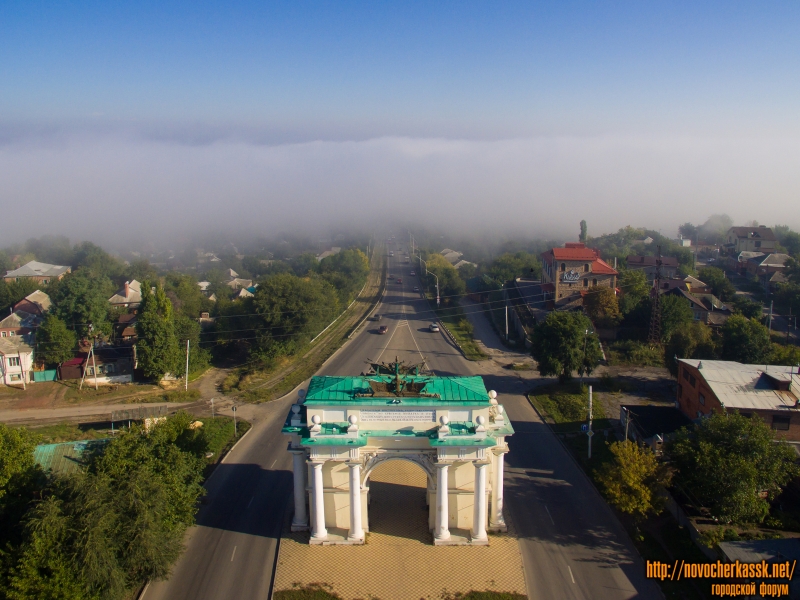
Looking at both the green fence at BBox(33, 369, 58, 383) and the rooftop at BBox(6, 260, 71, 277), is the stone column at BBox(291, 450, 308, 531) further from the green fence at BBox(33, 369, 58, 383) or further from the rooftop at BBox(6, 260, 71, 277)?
the rooftop at BBox(6, 260, 71, 277)

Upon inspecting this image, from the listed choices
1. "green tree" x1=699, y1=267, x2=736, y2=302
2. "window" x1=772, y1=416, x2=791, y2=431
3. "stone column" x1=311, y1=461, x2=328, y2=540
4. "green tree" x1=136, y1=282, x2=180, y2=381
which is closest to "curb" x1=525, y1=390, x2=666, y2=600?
"window" x1=772, y1=416, x2=791, y2=431

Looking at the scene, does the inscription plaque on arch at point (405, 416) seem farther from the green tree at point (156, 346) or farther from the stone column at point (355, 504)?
the green tree at point (156, 346)

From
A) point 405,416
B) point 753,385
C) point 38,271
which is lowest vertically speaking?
point 753,385

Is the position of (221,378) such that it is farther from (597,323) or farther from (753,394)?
(753,394)

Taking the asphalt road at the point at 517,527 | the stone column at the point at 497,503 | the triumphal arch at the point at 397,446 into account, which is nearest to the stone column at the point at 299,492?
the triumphal arch at the point at 397,446

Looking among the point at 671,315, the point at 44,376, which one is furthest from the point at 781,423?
the point at 44,376

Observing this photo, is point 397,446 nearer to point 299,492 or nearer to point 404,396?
point 404,396
